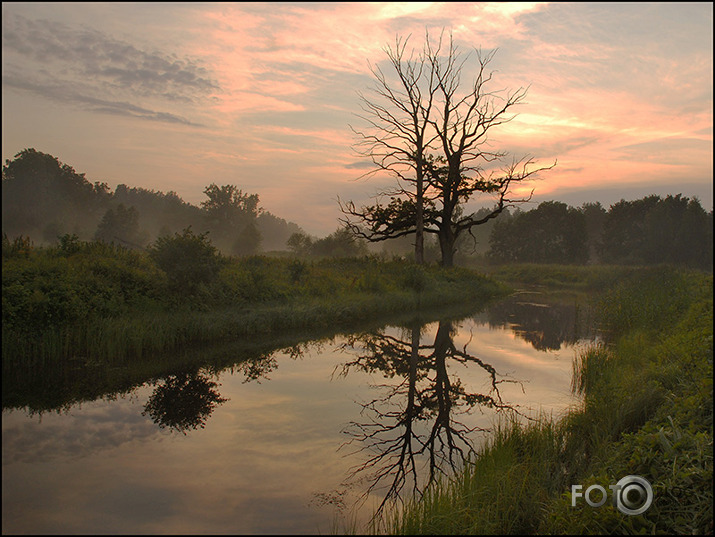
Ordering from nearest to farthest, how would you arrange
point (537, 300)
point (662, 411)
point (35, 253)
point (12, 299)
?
1. point (662, 411)
2. point (12, 299)
3. point (35, 253)
4. point (537, 300)

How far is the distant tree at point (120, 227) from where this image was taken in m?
49.8

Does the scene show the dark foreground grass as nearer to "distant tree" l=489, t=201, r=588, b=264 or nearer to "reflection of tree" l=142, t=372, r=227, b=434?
"reflection of tree" l=142, t=372, r=227, b=434

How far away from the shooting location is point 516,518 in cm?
391

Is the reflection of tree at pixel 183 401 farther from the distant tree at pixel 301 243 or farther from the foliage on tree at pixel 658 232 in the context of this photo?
the foliage on tree at pixel 658 232

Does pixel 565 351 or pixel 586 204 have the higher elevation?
pixel 586 204

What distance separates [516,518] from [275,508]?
215cm

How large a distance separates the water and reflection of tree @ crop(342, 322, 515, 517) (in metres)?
0.02

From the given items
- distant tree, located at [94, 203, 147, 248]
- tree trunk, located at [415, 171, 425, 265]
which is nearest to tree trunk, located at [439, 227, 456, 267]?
tree trunk, located at [415, 171, 425, 265]

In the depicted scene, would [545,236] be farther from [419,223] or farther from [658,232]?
[419,223]

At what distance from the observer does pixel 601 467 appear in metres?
4.67

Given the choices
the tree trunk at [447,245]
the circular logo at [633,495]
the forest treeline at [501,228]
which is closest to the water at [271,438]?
the circular logo at [633,495]

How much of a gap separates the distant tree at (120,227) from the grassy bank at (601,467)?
161ft

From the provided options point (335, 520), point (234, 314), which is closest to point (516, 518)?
point (335, 520)

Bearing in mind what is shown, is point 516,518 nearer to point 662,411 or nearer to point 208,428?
point 662,411
